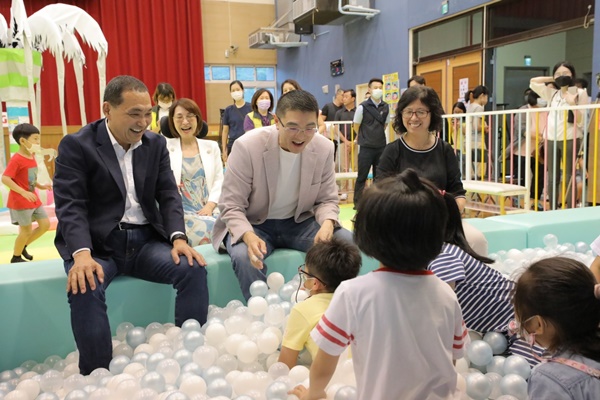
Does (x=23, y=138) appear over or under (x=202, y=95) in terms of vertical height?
under

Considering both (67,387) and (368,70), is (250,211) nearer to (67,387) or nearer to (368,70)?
(67,387)

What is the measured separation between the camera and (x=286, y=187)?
248 centimetres

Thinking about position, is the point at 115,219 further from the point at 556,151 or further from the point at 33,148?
the point at 556,151

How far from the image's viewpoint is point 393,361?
1.15 metres

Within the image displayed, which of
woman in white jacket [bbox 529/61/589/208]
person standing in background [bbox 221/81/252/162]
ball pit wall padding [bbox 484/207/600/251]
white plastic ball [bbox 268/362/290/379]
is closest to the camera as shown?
white plastic ball [bbox 268/362/290/379]

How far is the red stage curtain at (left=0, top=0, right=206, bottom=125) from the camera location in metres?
10.5

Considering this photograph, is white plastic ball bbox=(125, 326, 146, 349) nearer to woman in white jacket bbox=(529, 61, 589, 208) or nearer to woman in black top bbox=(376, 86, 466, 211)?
woman in black top bbox=(376, 86, 466, 211)

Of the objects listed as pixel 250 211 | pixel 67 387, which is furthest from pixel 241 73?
pixel 67 387

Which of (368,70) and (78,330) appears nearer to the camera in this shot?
(78,330)

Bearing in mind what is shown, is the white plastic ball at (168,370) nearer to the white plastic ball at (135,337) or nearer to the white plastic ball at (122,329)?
the white plastic ball at (135,337)

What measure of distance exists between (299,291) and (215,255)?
0.52 meters

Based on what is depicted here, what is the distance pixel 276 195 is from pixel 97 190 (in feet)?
2.59

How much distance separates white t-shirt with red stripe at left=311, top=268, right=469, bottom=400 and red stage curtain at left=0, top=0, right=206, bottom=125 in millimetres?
10494

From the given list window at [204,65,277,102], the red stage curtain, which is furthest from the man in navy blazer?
window at [204,65,277,102]
